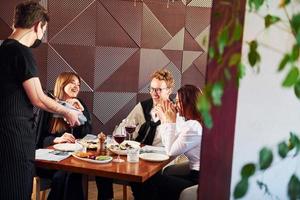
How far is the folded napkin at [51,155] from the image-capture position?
2301mm

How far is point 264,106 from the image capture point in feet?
4.02

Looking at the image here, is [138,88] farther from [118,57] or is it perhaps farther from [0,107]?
[0,107]

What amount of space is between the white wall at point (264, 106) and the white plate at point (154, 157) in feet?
3.95

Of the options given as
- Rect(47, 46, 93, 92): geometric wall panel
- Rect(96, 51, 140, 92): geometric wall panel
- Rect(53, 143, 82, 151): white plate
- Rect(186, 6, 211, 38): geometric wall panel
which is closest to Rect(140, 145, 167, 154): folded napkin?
Rect(53, 143, 82, 151): white plate

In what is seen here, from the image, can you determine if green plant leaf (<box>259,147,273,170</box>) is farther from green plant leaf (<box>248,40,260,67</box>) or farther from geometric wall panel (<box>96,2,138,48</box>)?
geometric wall panel (<box>96,2,138,48</box>)

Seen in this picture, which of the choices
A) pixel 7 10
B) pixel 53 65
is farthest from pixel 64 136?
pixel 7 10

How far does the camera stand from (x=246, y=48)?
115 cm

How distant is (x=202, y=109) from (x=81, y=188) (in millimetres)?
2254

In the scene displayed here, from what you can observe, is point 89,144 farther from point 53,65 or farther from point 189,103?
point 53,65

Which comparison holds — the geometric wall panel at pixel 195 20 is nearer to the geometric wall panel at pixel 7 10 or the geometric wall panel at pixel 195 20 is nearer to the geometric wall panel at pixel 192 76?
the geometric wall panel at pixel 192 76

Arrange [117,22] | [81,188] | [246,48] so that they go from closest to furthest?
1. [246,48]
2. [81,188]
3. [117,22]

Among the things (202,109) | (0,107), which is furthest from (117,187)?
(202,109)

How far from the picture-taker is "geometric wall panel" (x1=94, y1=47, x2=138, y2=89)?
3873mm

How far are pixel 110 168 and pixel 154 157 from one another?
14.9 inches
